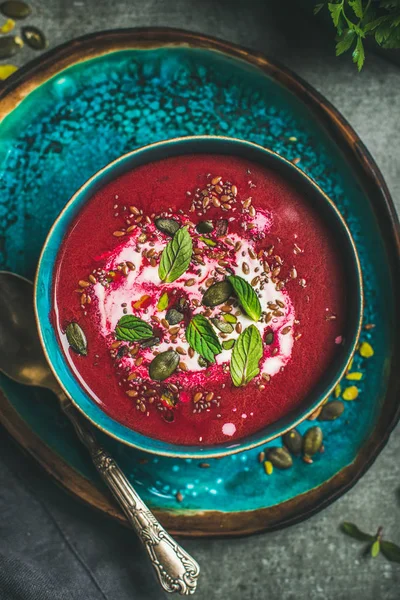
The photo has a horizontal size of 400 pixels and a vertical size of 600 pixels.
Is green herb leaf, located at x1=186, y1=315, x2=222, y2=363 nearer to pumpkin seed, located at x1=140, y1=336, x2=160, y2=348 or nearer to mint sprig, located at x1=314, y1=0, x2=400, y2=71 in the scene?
pumpkin seed, located at x1=140, y1=336, x2=160, y2=348

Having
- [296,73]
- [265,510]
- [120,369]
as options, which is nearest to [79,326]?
[120,369]

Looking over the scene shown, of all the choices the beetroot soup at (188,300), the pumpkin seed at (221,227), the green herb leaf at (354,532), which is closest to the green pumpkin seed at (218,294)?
the beetroot soup at (188,300)

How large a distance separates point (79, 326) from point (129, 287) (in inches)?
6.6

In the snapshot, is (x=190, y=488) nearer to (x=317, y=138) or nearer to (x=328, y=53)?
(x=317, y=138)

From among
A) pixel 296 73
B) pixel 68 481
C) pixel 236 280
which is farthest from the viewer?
pixel 296 73

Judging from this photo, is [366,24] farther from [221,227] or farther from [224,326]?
[224,326]

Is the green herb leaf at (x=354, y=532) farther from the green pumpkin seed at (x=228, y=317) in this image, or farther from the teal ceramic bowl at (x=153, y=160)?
the green pumpkin seed at (x=228, y=317)

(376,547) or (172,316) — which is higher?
(172,316)

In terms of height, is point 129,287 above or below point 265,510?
above

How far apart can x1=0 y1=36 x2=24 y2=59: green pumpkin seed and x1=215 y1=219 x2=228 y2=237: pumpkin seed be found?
2.87ft

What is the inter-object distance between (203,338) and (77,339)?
33 centimetres

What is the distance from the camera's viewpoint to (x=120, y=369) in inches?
59.4

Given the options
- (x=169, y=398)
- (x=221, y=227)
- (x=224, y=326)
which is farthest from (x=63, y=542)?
(x=221, y=227)

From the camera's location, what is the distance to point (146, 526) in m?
1.57
